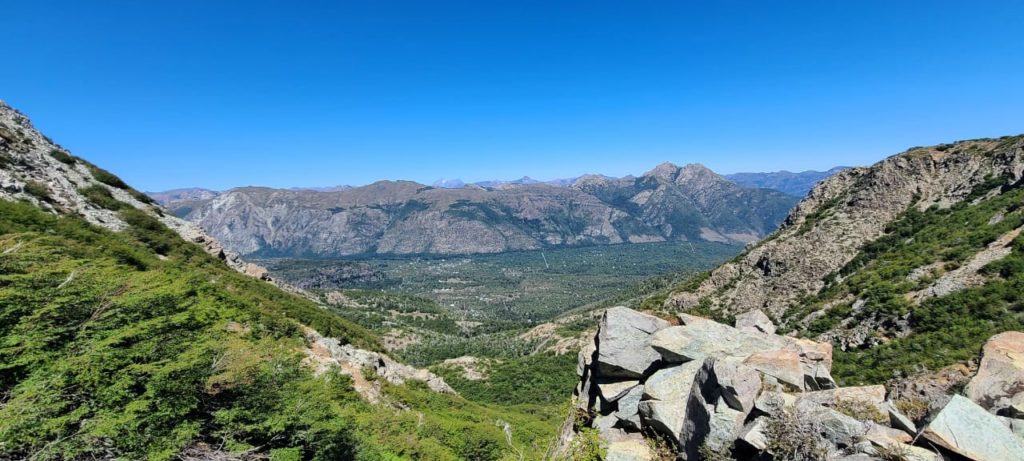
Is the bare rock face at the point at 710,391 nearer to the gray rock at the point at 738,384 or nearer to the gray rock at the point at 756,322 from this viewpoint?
the gray rock at the point at 738,384

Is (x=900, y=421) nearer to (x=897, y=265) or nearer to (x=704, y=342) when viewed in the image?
(x=704, y=342)

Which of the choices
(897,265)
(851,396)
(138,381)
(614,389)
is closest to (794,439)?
(851,396)

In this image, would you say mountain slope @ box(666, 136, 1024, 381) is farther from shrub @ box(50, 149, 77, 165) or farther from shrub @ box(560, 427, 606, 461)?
shrub @ box(50, 149, 77, 165)

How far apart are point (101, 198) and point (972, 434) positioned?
80.1 metres

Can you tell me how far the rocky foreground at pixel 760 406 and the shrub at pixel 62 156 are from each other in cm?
8387

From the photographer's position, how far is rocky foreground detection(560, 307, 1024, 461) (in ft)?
28.1

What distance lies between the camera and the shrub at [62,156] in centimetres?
6266

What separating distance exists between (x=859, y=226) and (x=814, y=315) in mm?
26443

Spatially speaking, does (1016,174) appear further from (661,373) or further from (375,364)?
(375,364)

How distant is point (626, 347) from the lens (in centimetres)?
1711

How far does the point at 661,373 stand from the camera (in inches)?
585

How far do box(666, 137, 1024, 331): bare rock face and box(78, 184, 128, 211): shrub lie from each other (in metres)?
91.1

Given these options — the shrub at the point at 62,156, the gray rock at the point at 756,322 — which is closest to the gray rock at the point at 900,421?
the gray rock at the point at 756,322

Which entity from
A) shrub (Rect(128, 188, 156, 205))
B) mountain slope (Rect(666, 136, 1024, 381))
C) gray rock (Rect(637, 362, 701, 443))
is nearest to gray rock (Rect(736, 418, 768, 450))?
gray rock (Rect(637, 362, 701, 443))
